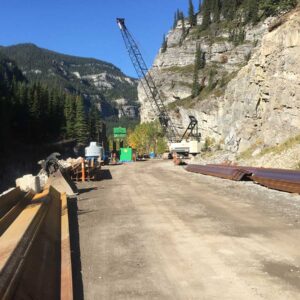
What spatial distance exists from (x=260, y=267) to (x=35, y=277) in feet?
14.0

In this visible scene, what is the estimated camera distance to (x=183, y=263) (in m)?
8.67

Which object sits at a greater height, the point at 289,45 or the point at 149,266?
the point at 289,45

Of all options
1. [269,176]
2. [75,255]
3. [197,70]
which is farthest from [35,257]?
[197,70]

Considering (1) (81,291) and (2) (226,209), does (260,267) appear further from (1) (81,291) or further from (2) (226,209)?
(2) (226,209)

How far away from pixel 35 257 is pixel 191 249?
3.70m

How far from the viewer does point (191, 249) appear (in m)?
9.77

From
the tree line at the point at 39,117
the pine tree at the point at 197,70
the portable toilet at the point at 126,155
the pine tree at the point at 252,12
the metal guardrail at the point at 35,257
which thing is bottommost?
the portable toilet at the point at 126,155

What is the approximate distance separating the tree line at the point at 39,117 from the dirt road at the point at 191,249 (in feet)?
280

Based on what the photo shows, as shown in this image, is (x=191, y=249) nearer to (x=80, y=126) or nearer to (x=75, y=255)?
(x=75, y=255)

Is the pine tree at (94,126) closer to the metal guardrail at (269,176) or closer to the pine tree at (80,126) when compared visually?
the pine tree at (80,126)

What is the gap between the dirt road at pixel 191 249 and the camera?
23.7ft

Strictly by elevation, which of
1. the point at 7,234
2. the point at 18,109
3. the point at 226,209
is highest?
the point at 18,109

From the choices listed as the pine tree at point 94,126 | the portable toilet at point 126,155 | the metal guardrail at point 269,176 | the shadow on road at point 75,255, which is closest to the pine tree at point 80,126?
the pine tree at point 94,126

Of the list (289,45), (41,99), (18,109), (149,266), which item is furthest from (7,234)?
(41,99)
